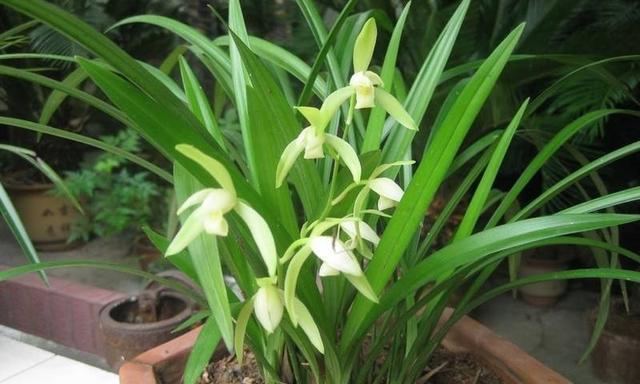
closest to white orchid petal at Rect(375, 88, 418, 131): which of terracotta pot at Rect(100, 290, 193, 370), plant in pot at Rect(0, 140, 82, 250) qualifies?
terracotta pot at Rect(100, 290, 193, 370)

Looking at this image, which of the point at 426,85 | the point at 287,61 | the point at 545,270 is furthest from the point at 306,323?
the point at 545,270

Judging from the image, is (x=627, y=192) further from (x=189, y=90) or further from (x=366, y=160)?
(x=189, y=90)

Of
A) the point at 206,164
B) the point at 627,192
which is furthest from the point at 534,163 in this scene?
the point at 206,164

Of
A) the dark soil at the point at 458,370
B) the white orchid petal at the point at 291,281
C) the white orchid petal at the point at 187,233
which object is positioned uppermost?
the white orchid petal at the point at 187,233

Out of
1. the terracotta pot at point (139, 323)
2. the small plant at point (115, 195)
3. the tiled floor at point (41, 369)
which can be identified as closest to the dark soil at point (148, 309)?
the terracotta pot at point (139, 323)

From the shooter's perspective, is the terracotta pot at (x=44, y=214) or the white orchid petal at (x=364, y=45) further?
the terracotta pot at (x=44, y=214)

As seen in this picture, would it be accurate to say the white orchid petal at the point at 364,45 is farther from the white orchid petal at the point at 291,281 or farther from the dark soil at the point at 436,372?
the dark soil at the point at 436,372
